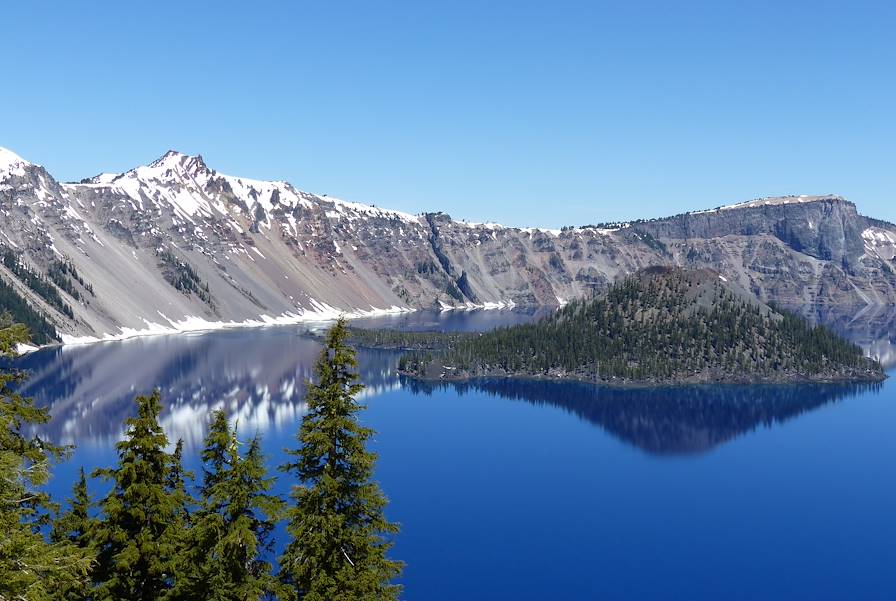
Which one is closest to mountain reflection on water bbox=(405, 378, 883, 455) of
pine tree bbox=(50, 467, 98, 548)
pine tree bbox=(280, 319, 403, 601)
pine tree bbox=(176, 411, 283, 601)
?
pine tree bbox=(280, 319, 403, 601)

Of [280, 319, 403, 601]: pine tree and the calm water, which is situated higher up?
[280, 319, 403, 601]: pine tree

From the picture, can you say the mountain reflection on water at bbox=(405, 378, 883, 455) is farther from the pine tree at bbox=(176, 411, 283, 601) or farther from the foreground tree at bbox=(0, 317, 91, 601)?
the foreground tree at bbox=(0, 317, 91, 601)

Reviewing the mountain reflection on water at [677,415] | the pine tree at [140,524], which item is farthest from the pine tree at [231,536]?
the mountain reflection on water at [677,415]

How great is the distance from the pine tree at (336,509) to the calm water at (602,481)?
47.1m

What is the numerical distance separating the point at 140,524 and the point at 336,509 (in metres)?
7.87

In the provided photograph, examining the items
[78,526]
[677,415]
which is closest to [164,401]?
[677,415]

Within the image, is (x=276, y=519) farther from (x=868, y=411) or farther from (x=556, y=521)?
(x=868, y=411)

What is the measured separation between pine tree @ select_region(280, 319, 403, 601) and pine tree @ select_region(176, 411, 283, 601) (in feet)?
4.62

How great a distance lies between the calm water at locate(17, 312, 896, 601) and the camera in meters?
81.2

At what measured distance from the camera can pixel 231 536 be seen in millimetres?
29719

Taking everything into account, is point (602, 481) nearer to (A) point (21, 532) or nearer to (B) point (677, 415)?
(B) point (677, 415)

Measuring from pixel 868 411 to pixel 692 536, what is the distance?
374 ft

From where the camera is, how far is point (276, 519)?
1259 inches

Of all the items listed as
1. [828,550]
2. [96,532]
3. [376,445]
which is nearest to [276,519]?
[96,532]
